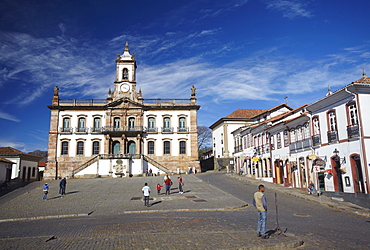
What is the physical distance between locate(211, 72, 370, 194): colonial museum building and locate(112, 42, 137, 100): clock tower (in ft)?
76.2

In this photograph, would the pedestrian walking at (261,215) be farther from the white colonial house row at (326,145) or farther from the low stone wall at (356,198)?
the white colonial house row at (326,145)

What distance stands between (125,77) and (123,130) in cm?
935

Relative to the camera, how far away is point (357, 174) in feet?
62.2

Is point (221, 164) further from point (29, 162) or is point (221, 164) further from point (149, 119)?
point (29, 162)

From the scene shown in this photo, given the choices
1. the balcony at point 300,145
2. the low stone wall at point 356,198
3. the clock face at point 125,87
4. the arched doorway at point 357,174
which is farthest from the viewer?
the clock face at point 125,87

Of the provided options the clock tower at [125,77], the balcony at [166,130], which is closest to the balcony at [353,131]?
the balcony at [166,130]

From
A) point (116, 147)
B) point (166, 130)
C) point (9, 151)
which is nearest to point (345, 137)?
point (166, 130)

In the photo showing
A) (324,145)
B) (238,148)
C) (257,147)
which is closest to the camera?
(324,145)

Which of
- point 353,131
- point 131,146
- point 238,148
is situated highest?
point 131,146

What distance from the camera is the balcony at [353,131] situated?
18812 millimetres

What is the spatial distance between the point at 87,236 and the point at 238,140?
35.7 metres

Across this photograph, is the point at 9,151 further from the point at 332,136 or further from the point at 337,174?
the point at 337,174

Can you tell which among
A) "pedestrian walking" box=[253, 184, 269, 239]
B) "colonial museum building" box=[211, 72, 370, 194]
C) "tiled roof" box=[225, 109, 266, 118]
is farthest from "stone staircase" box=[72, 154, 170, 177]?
"pedestrian walking" box=[253, 184, 269, 239]

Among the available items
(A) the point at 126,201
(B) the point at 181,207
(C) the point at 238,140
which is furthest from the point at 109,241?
(C) the point at 238,140
